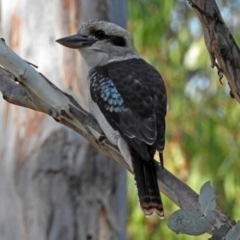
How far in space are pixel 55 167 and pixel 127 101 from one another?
69 centimetres

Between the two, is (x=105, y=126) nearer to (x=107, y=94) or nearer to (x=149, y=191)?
(x=107, y=94)

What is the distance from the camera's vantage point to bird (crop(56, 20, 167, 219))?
5.90ft

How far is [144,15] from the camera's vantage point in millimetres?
4539

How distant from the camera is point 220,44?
4.19 feet

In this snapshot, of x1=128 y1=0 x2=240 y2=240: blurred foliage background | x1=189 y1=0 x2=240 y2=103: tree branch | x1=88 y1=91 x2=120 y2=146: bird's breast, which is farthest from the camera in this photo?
x1=128 y1=0 x2=240 y2=240: blurred foliage background

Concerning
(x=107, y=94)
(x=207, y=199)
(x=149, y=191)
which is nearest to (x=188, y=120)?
(x=107, y=94)

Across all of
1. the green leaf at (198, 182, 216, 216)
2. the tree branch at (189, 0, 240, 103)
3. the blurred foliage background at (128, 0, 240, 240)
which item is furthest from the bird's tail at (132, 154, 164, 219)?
the blurred foliage background at (128, 0, 240, 240)

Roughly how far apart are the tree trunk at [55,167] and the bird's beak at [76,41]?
1.40 ft

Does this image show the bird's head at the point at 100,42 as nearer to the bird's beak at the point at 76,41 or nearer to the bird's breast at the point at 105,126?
the bird's beak at the point at 76,41

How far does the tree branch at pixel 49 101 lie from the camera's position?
156cm

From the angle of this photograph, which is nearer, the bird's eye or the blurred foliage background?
the bird's eye

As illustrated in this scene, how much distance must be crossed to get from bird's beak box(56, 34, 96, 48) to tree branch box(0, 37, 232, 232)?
50cm

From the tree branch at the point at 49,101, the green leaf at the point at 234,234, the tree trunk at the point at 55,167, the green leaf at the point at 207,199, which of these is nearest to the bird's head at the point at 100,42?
the tree trunk at the point at 55,167

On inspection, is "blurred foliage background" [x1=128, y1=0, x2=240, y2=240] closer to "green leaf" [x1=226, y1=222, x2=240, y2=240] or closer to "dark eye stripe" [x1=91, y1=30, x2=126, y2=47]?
"dark eye stripe" [x1=91, y1=30, x2=126, y2=47]
